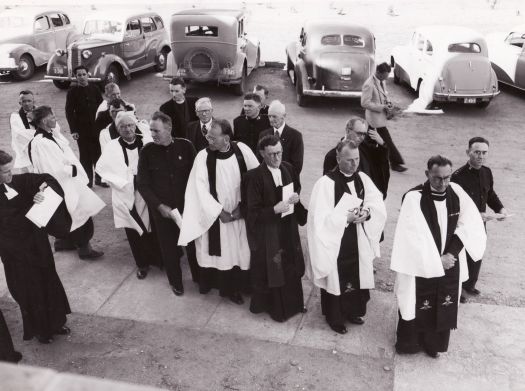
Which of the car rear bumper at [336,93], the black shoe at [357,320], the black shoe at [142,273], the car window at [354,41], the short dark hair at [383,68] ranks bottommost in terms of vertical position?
the car rear bumper at [336,93]

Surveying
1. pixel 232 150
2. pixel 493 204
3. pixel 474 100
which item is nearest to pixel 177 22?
pixel 474 100

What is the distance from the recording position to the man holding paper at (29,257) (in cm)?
439

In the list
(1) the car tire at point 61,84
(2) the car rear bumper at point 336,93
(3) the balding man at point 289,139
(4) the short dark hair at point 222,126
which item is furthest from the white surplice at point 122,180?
(1) the car tire at point 61,84

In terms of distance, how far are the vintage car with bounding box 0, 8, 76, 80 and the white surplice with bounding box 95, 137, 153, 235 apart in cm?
1143

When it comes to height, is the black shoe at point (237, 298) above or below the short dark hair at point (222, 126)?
below

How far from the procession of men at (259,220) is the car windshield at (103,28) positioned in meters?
9.52

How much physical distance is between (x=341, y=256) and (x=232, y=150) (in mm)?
1373

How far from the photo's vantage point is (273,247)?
191 inches

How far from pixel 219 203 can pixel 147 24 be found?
1226 centimetres

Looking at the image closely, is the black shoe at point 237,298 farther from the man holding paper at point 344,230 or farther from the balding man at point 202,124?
the balding man at point 202,124

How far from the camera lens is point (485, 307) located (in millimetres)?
5344

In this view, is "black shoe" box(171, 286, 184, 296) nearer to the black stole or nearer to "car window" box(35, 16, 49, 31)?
the black stole

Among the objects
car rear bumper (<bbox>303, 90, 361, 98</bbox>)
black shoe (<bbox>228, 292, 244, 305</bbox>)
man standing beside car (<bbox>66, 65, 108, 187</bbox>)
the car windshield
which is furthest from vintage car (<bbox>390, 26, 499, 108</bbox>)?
black shoe (<bbox>228, 292, 244, 305</bbox>)

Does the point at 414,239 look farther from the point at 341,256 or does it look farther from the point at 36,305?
the point at 36,305
